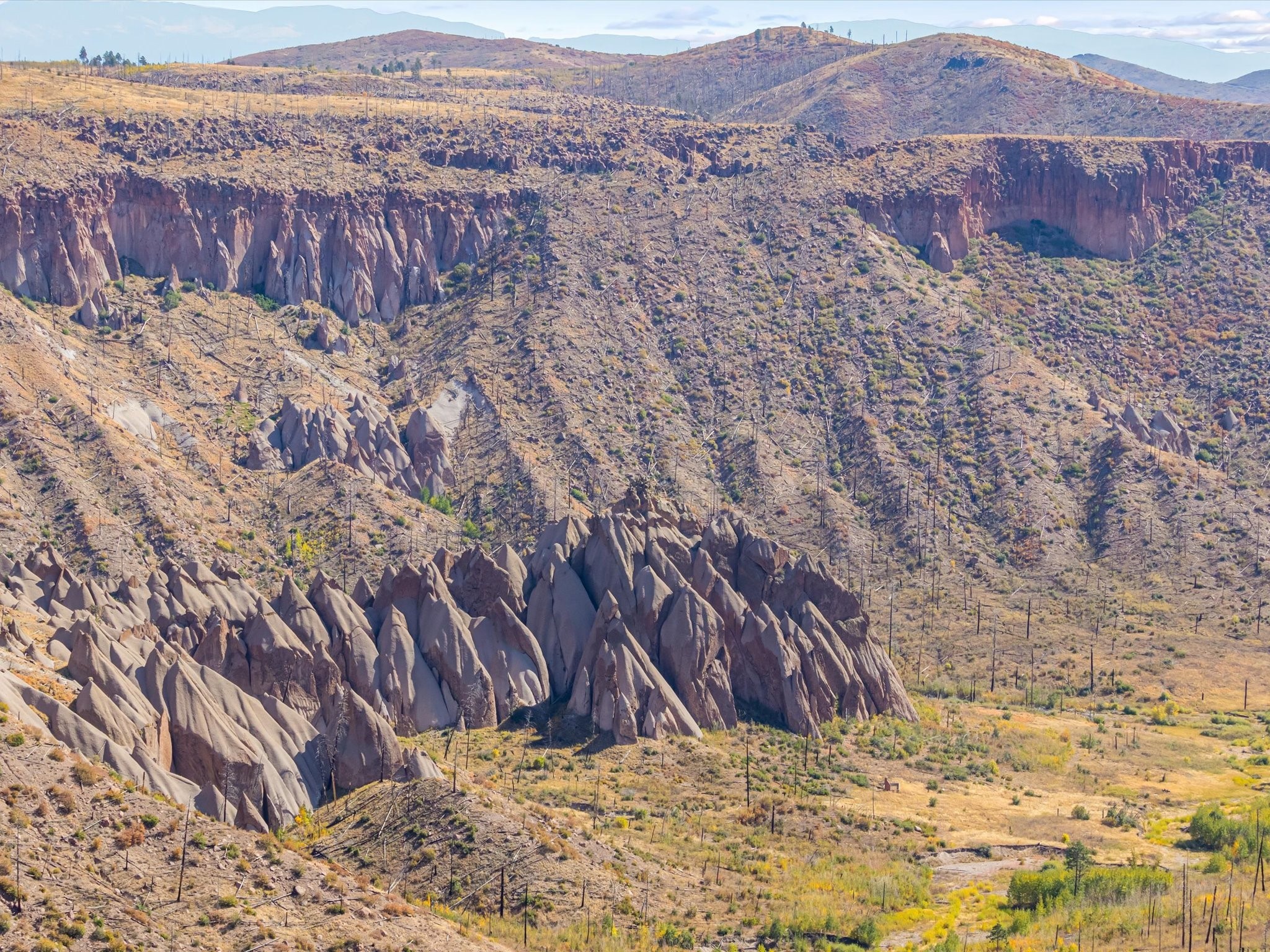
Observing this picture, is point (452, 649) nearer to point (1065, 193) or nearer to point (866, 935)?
point (866, 935)

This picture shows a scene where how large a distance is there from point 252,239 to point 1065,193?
83900 millimetres

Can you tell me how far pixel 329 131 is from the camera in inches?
7215

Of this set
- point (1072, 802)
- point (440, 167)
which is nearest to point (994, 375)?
point (440, 167)

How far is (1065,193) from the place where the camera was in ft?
634

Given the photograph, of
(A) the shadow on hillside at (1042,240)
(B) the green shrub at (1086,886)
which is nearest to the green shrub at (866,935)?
(B) the green shrub at (1086,886)

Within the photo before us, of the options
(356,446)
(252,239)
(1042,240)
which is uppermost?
(252,239)

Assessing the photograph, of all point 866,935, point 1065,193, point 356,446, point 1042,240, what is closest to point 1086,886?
point 866,935

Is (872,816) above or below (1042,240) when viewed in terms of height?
below

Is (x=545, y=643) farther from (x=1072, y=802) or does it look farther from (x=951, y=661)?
(x=951, y=661)

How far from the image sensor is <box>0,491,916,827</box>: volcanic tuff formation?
79250mm

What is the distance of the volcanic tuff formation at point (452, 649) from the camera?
79250mm

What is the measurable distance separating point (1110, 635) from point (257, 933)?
86.8 metres

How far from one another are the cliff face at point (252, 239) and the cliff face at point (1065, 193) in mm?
44398

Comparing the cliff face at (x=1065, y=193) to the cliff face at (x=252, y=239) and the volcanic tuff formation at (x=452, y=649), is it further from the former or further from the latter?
the volcanic tuff formation at (x=452, y=649)
